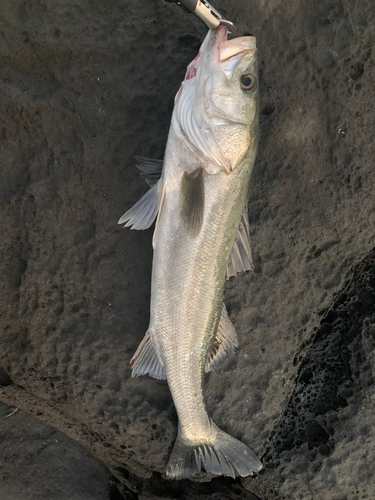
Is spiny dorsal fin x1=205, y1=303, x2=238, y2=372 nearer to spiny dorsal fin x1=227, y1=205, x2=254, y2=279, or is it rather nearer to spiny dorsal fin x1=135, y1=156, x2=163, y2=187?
spiny dorsal fin x1=227, y1=205, x2=254, y2=279

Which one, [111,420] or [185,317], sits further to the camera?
[111,420]

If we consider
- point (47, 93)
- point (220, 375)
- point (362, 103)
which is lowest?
point (220, 375)

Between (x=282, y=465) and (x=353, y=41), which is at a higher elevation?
(x=353, y=41)

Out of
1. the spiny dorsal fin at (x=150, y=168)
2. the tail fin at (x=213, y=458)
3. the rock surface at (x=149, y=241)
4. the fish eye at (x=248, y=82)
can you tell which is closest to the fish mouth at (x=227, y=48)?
the fish eye at (x=248, y=82)

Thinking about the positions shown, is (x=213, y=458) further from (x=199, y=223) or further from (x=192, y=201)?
(x=192, y=201)

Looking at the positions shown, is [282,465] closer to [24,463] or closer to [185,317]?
[185,317]

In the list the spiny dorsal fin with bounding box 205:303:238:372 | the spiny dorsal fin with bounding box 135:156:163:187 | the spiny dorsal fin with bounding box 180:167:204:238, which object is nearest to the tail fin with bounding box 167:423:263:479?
the spiny dorsal fin with bounding box 205:303:238:372

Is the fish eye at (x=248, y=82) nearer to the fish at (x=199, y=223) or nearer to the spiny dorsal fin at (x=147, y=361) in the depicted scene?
the fish at (x=199, y=223)

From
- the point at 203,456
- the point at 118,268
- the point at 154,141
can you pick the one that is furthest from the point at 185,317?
the point at 154,141

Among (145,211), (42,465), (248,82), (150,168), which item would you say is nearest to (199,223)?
(145,211)
